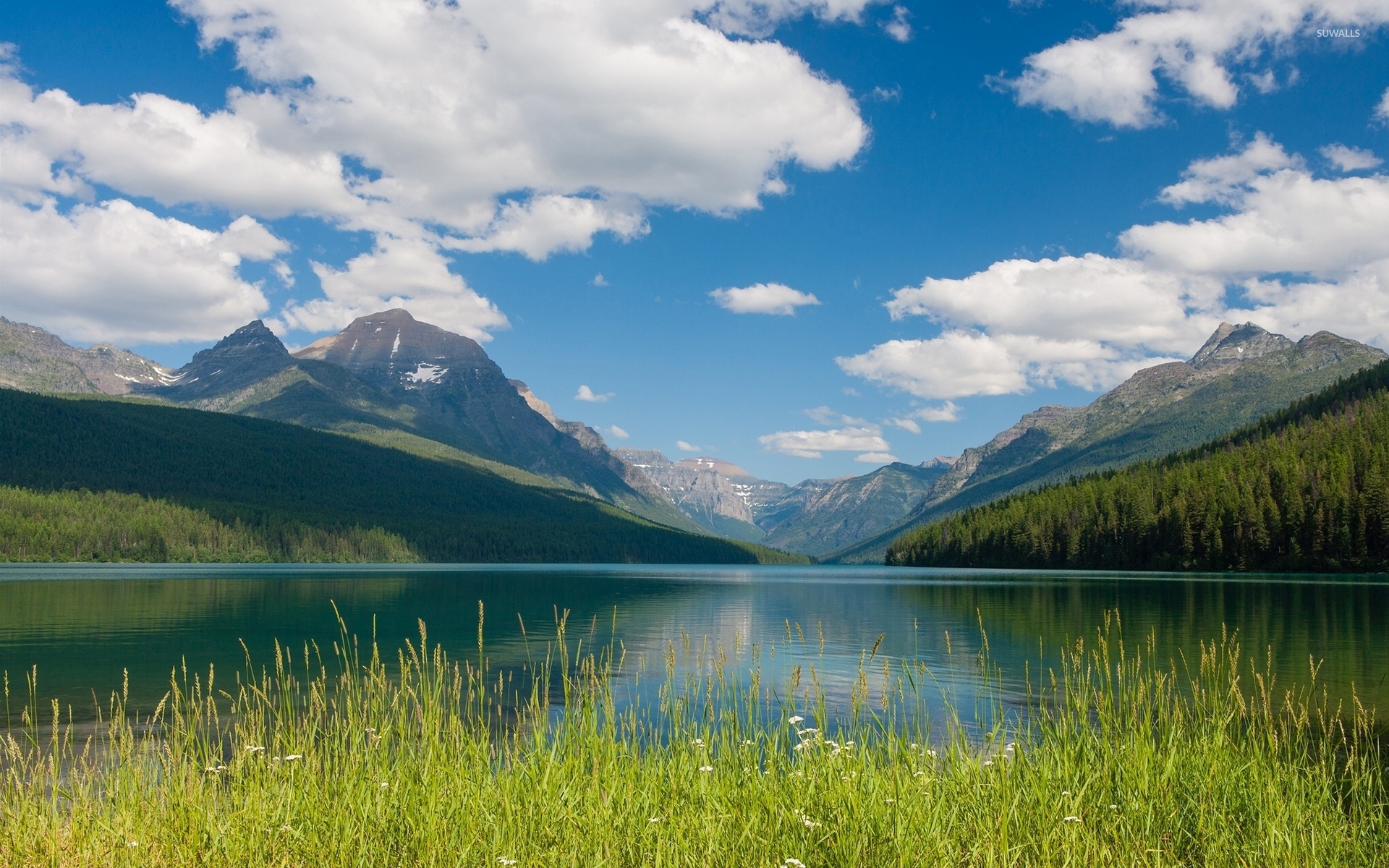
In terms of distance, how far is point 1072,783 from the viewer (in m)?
11.9

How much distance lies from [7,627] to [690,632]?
39.4m

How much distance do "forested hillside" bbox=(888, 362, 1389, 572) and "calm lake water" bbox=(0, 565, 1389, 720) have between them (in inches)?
777

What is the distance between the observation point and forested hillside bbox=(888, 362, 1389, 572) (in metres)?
126

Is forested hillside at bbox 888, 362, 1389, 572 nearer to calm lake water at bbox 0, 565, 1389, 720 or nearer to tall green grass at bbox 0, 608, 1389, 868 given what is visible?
calm lake water at bbox 0, 565, 1389, 720

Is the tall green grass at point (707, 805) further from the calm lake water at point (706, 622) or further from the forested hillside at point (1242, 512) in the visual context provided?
the forested hillside at point (1242, 512)

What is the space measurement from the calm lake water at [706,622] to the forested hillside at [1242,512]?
19741 millimetres

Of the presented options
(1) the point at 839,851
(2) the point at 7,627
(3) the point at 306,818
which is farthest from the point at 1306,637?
(2) the point at 7,627

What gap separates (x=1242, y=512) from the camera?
140 m

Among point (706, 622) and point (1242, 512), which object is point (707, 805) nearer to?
point (706, 622)

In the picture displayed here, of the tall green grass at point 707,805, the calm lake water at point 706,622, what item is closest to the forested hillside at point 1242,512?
the calm lake water at point 706,622

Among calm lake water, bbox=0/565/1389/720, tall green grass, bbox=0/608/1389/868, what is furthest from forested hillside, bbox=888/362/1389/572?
tall green grass, bbox=0/608/1389/868

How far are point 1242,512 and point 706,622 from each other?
111549 millimetres

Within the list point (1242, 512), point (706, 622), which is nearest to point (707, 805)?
point (706, 622)

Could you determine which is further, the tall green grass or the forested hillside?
the forested hillside
